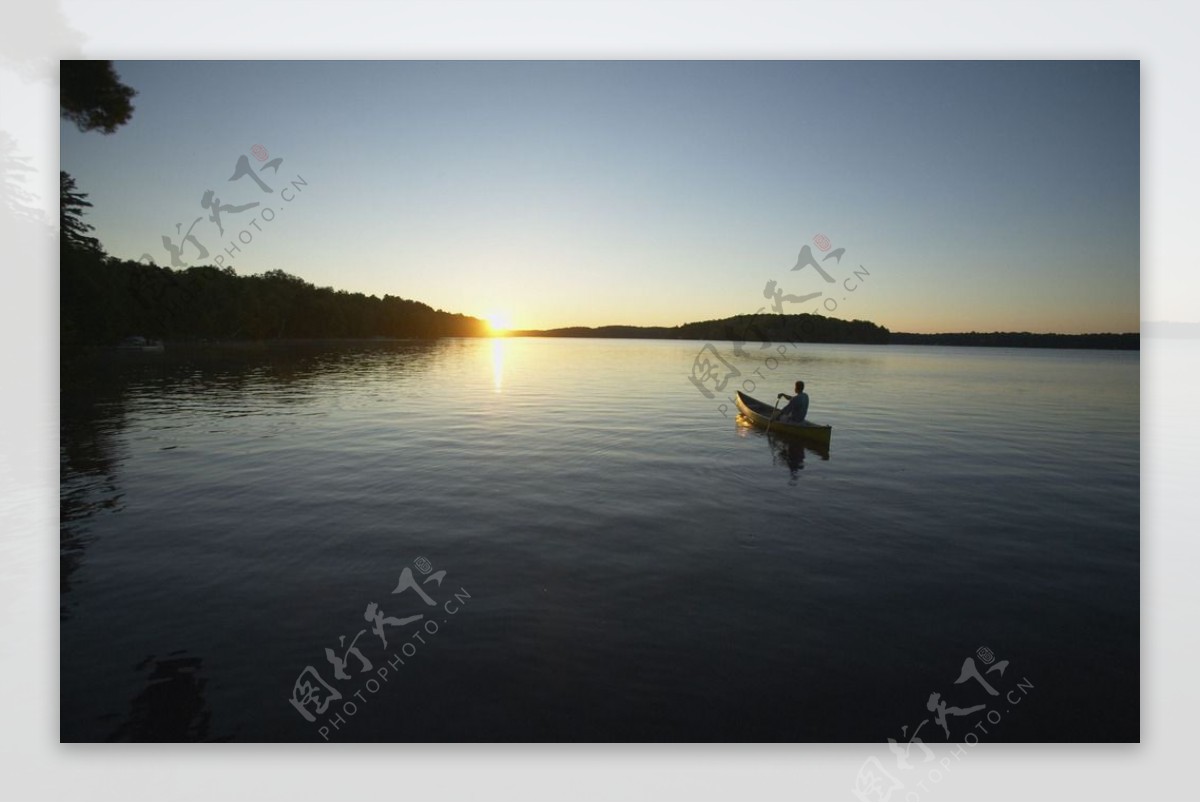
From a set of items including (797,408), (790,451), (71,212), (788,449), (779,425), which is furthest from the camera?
(779,425)

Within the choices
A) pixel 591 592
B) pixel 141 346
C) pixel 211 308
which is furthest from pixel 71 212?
pixel 141 346

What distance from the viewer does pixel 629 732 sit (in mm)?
4820

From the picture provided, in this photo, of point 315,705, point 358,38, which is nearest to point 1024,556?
point 315,705

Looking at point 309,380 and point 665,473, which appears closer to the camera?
point 665,473

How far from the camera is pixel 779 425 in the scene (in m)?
16.8

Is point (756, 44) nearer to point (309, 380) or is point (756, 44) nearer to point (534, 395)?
point (534, 395)

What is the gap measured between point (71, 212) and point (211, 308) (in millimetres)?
53186

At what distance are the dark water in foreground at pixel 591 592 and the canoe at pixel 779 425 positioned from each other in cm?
74

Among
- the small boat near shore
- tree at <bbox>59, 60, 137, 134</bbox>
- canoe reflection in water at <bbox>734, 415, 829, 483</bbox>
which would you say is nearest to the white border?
tree at <bbox>59, 60, 137, 134</bbox>

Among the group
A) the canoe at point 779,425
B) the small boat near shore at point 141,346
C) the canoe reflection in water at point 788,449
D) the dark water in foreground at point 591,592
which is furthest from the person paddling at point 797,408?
the small boat near shore at point 141,346

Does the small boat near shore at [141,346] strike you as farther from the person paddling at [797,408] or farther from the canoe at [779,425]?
the person paddling at [797,408]

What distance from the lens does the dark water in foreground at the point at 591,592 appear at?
504 cm

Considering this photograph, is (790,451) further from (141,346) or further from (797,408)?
(141,346)

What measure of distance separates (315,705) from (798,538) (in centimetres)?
627
